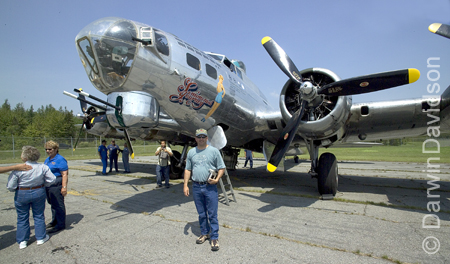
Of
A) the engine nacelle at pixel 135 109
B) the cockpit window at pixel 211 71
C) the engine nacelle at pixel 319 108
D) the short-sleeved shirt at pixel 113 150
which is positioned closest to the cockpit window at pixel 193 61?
the cockpit window at pixel 211 71

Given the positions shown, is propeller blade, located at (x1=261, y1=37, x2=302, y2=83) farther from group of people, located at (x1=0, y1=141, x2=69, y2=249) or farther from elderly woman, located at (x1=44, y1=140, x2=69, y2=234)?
group of people, located at (x1=0, y1=141, x2=69, y2=249)

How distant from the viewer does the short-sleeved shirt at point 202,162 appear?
3.44 meters

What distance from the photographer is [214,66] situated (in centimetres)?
605

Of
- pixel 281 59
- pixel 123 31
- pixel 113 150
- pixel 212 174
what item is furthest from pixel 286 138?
pixel 113 150

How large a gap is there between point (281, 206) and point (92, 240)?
12.7 feet

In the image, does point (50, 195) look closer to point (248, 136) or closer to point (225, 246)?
point (225, 246)

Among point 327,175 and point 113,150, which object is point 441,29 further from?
point 113,150

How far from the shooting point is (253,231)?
396 centimetres

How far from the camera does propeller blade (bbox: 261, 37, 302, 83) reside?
6.08 metres

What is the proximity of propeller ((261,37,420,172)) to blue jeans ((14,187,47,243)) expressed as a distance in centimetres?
437

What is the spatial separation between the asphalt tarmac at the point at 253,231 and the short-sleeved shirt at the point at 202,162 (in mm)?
1015

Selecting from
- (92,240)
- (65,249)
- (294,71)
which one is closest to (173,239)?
(92,240)

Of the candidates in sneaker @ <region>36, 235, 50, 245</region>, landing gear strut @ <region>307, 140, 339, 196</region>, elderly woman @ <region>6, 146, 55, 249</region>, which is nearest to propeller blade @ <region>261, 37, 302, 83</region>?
landing gear strut @ <region>307, 140, 339, 196</region>

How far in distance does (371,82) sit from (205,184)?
177 inches
